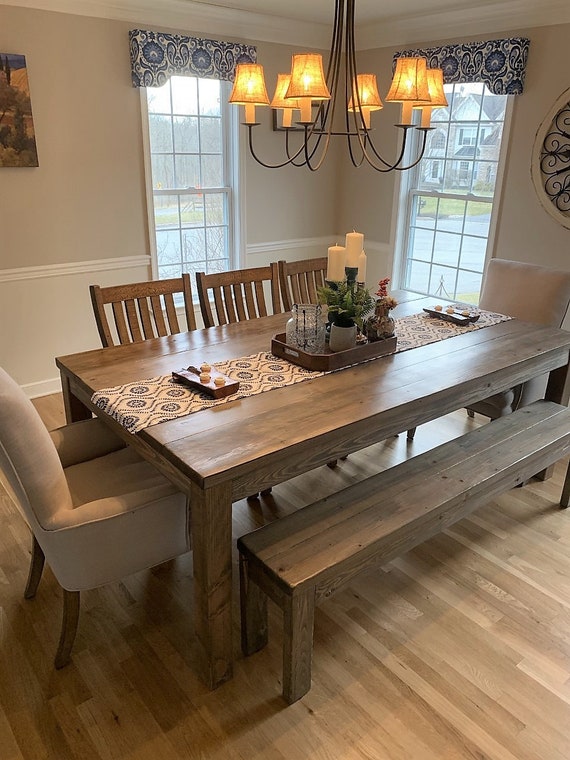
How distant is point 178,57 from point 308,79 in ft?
6.92

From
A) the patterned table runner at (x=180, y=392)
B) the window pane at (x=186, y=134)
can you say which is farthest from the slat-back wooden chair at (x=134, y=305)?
the window pane at (x=186, y=134)

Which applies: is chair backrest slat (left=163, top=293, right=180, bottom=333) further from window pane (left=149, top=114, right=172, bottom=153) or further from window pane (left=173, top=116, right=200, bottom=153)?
window pane (left=173, top=116, right=200, bottom=153)

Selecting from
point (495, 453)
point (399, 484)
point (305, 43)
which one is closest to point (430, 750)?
point (399, 484)

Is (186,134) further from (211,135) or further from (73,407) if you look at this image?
(73,407)

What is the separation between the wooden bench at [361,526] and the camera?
171cm

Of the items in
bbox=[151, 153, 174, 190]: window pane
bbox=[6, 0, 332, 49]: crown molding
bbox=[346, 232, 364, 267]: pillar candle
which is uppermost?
bbox=[6, 0, 332, 49]: crown molding

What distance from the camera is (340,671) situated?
1900 mm

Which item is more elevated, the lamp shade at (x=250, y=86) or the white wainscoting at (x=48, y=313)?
the lamp shade at (x=250, y=86)

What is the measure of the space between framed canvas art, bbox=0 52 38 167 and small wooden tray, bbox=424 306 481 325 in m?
2.43

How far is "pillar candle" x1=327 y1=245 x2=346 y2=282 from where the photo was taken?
231 centimetres

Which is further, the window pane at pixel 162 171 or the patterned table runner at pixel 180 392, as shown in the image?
the window pane at pixel 162 171

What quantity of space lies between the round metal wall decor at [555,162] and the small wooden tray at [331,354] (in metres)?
1.90

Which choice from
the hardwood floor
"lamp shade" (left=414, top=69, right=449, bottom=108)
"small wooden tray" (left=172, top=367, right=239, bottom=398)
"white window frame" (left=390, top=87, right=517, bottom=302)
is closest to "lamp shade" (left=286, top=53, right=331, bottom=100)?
"lamp shade" (left=414, top=69, right=449, bottom=108)

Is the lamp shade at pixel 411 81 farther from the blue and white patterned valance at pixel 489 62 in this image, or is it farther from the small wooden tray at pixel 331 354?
the blue and white patterned valance at pixel 489 62
